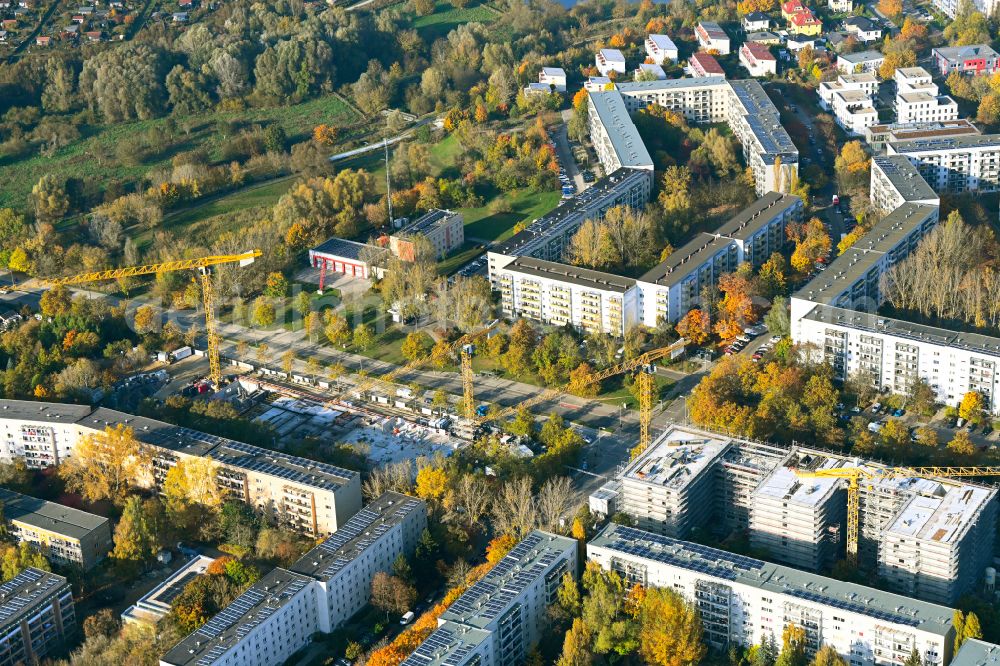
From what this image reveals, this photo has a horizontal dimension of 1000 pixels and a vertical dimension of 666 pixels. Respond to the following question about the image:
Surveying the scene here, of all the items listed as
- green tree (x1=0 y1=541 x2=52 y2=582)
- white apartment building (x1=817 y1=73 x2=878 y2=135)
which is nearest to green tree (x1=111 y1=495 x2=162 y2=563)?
green tree (x1=0 y1=541 x2=52 y2=582)

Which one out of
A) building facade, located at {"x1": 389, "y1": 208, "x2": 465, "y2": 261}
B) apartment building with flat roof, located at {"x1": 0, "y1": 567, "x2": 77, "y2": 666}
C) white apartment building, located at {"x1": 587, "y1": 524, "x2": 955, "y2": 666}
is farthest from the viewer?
building facade, located at {"x1": 389, "y1": 208, "x2": 465, "y2": 261}

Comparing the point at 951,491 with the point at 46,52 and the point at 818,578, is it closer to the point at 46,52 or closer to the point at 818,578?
the point at 818,578

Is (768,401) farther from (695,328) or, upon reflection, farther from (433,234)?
(433,234)

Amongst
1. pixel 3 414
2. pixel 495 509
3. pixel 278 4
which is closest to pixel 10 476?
pixel 3 414

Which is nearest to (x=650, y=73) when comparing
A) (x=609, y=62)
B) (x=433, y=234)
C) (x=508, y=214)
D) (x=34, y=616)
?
(x=609, y=62)

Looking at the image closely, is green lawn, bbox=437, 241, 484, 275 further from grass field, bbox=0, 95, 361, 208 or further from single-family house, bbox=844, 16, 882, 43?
single-family house, bbox=844, 16, 882, 43

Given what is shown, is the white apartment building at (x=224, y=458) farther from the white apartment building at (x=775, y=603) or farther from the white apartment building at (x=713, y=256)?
the white apartment building at (x=713, y=256)
